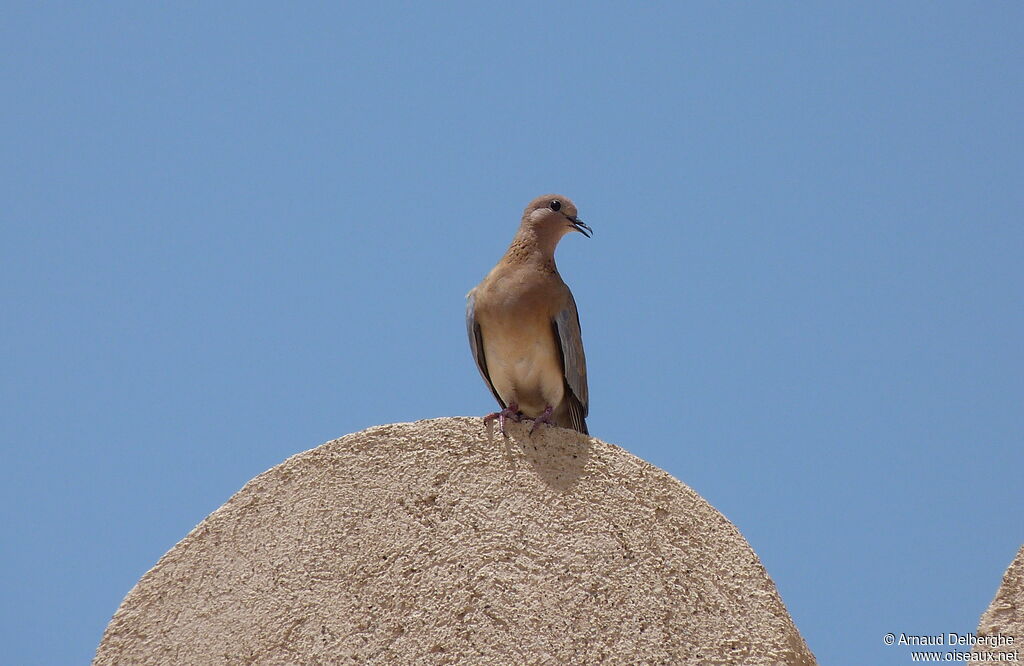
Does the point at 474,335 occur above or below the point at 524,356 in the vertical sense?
above

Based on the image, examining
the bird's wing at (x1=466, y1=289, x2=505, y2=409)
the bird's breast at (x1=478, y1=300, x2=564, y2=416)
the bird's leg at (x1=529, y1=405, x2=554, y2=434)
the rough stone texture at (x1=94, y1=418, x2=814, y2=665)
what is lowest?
the rough stone texture at (x1=94, y1=418, x2=814, y2=665)

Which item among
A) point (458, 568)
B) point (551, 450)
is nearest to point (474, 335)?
point (551, 450)

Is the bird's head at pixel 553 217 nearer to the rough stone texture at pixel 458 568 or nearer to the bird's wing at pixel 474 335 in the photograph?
the bird's wing at pixel 474 335

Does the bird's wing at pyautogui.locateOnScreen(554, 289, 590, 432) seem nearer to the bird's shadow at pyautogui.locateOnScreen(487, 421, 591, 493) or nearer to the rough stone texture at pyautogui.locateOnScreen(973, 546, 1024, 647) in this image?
the bird's shadow at pyautogui.locateOnScreen(487, 421, 591, 493)

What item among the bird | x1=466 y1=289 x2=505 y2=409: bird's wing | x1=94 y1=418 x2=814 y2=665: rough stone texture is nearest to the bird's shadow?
x1=94 y1=418 x2=814 y2=665: rough stone texture

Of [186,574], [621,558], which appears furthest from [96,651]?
[621,558]

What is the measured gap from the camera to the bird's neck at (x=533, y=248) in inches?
266

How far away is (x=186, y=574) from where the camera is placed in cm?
575

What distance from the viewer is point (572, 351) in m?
Answer: 6.70

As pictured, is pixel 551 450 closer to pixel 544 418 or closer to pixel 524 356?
pixel 544 418

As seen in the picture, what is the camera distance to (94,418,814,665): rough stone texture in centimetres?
543

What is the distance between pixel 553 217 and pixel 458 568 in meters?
2.12

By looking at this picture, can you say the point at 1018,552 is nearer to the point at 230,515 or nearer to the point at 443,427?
the point at 443,427

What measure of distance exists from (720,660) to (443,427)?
5.23 feet
